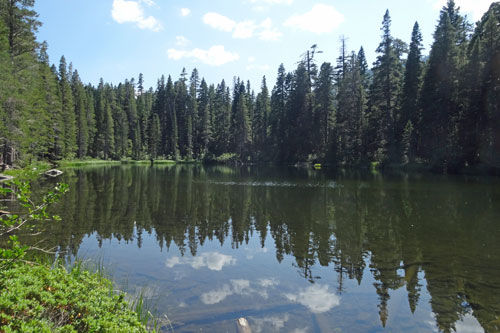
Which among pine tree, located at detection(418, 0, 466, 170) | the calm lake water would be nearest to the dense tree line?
pine tree, located at detection(418, 0, 466, 170)

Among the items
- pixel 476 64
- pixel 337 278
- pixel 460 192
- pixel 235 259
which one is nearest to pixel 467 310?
pixel 337 278

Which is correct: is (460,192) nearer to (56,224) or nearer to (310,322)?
(310,322)

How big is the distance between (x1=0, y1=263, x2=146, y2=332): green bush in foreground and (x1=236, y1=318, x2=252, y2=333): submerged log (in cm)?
210

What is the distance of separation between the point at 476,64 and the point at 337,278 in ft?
130

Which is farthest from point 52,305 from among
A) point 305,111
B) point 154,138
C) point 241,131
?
point 154,138

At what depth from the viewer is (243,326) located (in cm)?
615

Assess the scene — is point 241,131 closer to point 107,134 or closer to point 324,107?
point 324,107

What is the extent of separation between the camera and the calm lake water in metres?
6.95

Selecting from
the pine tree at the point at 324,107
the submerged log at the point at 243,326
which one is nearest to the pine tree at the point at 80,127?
the pine tree at the point at 324,107

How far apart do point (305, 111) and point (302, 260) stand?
59.4 meters

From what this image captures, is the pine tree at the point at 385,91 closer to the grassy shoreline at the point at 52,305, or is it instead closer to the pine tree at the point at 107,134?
the grassy shoreline at the point at 52,305

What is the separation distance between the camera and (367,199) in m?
22.2

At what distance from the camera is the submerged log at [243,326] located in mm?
6084

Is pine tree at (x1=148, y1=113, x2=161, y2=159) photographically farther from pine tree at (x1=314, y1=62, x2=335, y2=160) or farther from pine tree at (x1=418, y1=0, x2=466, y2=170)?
pine tree at (x1=418, y1=0, x2=466, y2=170)
